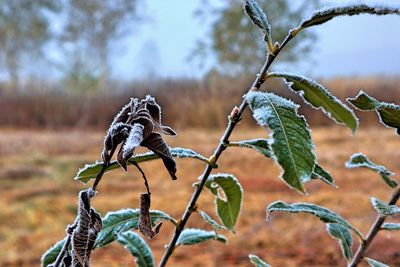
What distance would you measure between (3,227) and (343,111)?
7.05 feet

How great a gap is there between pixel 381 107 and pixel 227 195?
18 cm

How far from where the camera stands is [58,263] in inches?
11.5

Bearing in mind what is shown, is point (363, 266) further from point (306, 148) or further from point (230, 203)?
point (306, 148)

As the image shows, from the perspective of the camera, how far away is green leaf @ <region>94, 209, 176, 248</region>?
42cm

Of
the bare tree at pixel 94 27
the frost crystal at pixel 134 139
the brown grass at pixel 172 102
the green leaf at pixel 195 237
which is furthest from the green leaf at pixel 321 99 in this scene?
the bare tree at pixel 94 27

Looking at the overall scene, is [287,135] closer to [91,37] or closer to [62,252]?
[62,252]

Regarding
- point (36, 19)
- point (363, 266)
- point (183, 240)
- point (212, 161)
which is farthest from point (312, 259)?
point (36, 19)

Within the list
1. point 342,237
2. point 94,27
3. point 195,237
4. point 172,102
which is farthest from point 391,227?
point 94,27

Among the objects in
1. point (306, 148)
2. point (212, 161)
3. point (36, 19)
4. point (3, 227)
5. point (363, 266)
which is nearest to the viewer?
point (306, 148)

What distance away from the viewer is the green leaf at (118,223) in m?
0.42

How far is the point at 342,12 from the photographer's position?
290 millimetres

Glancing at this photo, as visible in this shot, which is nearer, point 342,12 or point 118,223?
point 342,12

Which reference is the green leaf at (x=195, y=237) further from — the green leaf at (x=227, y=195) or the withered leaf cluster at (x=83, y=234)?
the withered leaf cluster at (x=83, y=234)

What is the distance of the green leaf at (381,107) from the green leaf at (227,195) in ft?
0.49
